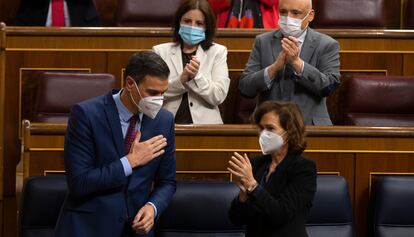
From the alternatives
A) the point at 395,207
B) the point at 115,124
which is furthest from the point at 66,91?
the point at 395,207

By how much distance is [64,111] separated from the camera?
238 centimetres

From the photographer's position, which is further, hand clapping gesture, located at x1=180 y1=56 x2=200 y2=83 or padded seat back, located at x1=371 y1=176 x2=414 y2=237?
hand clapping gesture, located at x1=180 y1=56 x2=200 y2=83

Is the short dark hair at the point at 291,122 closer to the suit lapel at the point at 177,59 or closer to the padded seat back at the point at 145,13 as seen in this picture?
the suit lapel at the point at 177,59

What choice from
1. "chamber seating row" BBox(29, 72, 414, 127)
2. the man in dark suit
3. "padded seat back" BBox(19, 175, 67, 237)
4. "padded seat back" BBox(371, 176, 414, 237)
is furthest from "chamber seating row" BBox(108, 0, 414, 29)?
the man in dark suit

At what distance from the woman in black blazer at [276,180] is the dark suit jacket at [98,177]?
6.5 inches

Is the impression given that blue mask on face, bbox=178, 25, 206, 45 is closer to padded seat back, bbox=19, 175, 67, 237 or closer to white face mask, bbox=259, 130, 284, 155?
padded seat back, bbox=19, 175, 67, 237

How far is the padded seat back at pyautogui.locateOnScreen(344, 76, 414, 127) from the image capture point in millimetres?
2424

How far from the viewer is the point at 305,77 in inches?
84.9

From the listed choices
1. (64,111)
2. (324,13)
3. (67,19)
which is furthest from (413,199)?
(67,19)

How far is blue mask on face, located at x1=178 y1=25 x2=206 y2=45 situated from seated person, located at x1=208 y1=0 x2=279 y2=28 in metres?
0.47

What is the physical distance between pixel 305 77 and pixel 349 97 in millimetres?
309

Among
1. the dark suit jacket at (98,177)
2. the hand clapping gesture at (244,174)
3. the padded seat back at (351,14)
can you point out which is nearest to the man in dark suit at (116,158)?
the dark suit jacket at (98,177)

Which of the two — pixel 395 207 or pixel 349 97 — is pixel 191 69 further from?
pixel 395 207

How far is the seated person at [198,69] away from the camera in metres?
2.33
